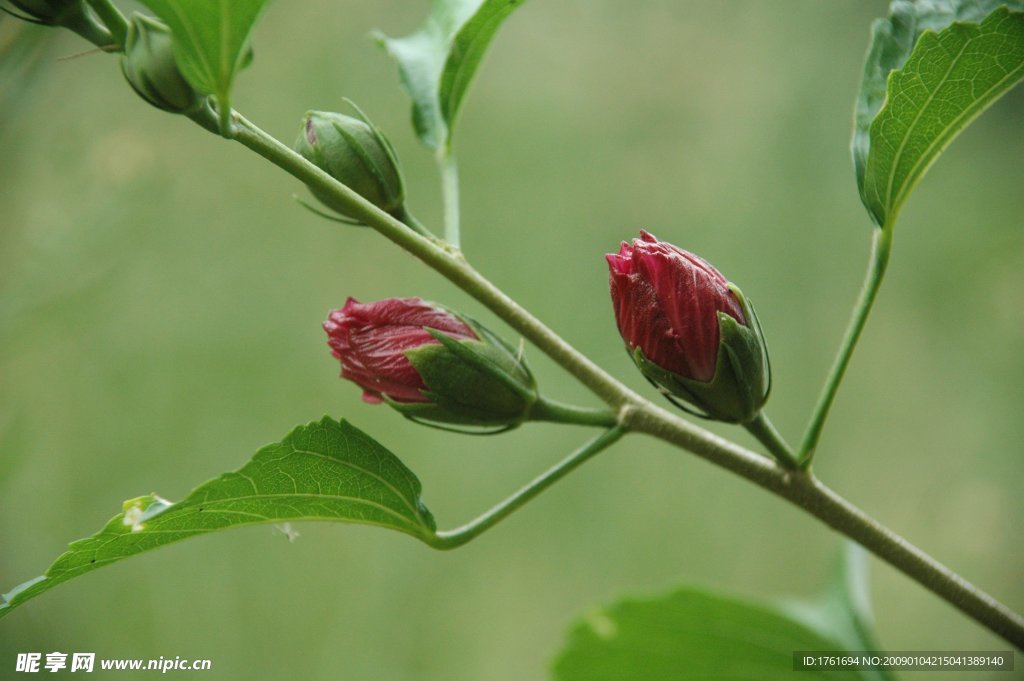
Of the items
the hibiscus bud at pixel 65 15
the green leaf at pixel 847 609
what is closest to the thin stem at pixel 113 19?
the hibiscus bud at pixel 65 15

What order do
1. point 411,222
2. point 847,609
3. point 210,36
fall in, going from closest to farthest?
point 210,36, point 411,222, point 847,609

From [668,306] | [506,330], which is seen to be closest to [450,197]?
[668,306]

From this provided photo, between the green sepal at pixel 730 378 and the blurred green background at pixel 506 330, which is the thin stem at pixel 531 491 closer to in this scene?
the green sepal at pixel 730 378

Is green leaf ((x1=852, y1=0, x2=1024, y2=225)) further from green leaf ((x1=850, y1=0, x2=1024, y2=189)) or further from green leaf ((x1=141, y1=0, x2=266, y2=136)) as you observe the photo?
green leaf ((x1=141, y1=0, x2=266, y2=136))

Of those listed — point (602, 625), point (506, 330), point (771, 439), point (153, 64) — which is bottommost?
point (506, 330)

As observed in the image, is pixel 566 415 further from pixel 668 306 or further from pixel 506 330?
pixel 506 330

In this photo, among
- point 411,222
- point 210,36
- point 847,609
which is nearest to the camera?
point 210,36
